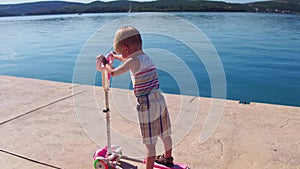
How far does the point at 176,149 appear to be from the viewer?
10.1 ft

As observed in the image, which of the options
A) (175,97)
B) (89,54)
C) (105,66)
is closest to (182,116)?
(175,97)

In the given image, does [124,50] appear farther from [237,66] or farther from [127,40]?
[237,66]

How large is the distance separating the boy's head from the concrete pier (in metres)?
1.14

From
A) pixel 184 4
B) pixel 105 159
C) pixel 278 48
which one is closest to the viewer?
pixel 105 159

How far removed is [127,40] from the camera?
2299 millimetres

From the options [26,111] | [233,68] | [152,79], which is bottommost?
[233,68]

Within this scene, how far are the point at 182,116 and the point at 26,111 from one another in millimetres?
2285

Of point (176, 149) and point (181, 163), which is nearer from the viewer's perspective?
point (181, 163)

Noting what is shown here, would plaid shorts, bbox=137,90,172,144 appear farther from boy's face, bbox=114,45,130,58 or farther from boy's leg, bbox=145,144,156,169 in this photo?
boy's face, bbox=114,45,130,58

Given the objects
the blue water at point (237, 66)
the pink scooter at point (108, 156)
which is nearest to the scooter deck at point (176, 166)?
the pink scooter at point (108, 156)

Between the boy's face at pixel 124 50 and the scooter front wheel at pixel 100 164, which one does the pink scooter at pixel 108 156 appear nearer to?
the scooter front wheel at pixel 100 164

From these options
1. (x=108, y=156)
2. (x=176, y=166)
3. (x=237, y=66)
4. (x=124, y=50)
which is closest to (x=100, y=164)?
(x=108, y=156)

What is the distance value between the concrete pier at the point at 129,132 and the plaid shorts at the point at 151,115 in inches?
21.3

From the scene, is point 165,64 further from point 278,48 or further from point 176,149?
point 176,149
